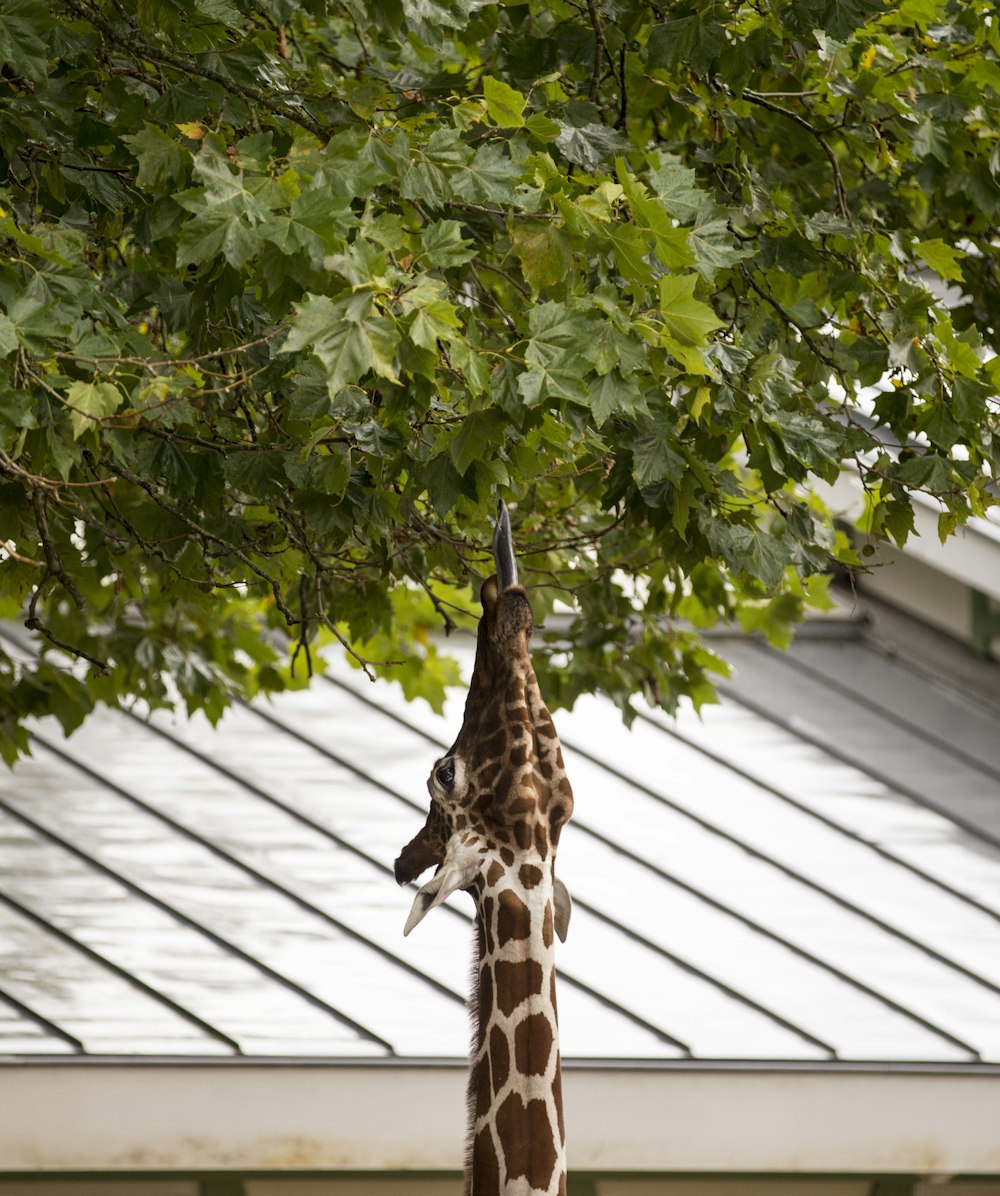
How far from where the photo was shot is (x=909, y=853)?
8.72 metres

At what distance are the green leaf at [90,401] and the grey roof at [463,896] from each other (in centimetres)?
368

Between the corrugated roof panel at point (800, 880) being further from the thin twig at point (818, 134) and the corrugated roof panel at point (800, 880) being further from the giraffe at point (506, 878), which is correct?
the giraffe at point (506, 878)

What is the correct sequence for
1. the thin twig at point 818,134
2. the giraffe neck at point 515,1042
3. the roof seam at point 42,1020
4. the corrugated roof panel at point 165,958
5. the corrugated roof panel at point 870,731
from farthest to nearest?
1. the corrugated roof panel at point 870,731
2. the corrugated roof panel at point 165,958
3. the roof seam at point 42,1020
4. the thin twig at point 818,134
5. the giraffe neck at point 515,1042

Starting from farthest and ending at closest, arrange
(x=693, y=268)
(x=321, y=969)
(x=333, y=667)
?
(x=333, y=667) < (x=321, y=969) < (x=693, y=268)

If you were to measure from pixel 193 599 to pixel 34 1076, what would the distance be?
238 cm

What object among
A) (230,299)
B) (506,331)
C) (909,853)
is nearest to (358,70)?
(506,331)

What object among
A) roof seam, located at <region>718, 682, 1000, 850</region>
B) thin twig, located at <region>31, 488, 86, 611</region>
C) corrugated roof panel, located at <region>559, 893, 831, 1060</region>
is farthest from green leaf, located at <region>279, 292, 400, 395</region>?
roof seam, located at <region>718, 682, 1000, 850</region>

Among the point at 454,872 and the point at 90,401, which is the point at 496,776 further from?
the point at 90,401

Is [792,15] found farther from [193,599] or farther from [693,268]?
[193,599]

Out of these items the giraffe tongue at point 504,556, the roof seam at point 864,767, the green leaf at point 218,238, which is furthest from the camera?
the roof seam at point 864,767

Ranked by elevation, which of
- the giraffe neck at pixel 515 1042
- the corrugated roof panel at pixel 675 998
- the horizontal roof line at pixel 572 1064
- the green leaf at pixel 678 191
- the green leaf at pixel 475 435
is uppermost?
the green leaf at pixel 678 191

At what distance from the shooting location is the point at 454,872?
285 cm

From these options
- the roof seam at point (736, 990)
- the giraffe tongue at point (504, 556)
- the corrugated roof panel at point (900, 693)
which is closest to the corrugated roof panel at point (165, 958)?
the roof seam at point (736, 990)

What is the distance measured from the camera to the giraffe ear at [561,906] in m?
2.96
